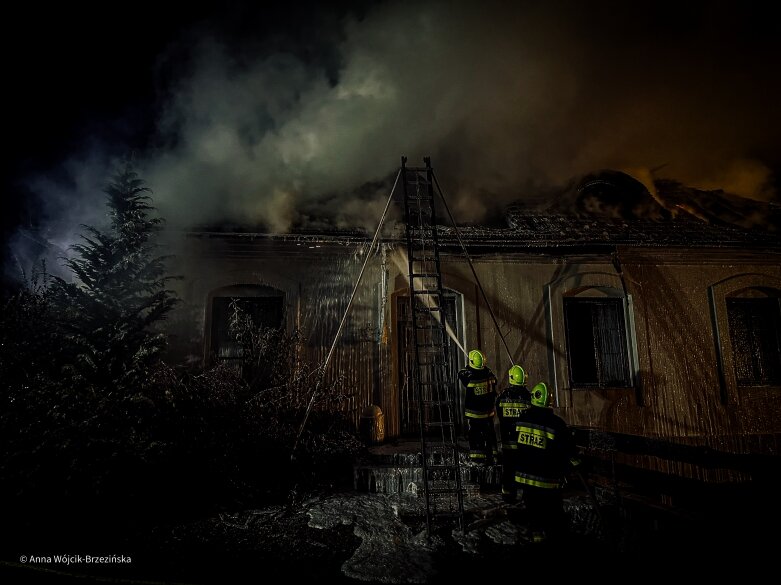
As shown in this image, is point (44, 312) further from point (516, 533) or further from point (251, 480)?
point (516, 533)

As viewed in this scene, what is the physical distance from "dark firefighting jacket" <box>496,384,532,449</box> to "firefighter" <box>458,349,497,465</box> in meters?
0.29

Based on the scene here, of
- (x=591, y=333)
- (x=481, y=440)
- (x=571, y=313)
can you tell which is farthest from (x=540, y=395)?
(x=591, y=333)

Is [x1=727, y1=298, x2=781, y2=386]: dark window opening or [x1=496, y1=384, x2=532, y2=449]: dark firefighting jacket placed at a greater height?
[x1=727, y1=298, x2=781, y2=386]: dark window opening

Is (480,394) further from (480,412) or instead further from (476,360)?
(476,360)

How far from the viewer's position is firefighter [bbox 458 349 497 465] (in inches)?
253

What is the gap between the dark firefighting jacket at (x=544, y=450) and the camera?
455 cm

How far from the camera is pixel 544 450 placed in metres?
4.56

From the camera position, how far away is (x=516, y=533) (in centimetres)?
506

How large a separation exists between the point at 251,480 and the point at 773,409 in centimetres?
1131

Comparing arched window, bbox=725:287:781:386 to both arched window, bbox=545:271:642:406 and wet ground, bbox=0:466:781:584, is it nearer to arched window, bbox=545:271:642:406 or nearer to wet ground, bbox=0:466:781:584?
arched window, bbox=545:271:642:406

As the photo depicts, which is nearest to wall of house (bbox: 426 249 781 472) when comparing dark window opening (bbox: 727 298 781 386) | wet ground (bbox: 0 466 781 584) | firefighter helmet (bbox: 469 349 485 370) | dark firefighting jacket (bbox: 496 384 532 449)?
dark window opening (bbox: 727 298 781 386)

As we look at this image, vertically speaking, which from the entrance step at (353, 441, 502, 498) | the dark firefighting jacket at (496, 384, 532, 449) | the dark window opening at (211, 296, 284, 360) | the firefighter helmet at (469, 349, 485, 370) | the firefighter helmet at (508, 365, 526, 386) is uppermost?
the dark window opening at (211, 296, 284, 360)

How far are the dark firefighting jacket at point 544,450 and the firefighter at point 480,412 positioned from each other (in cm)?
169

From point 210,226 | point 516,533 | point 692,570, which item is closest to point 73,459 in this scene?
point 210,226
